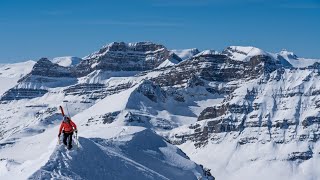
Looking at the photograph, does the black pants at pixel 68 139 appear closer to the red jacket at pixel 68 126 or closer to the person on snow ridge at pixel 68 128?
the person on snow ridge at pixel 68 128

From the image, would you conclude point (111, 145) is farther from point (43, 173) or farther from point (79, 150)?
point (43, 173)

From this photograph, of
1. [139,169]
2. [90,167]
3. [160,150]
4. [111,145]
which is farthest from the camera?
[160,150]

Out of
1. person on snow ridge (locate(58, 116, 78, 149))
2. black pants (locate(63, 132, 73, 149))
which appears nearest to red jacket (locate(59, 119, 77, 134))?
person on snow ridge (locate(58, 116, 78, 149))

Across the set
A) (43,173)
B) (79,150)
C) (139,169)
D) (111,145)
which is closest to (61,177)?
(43,173)

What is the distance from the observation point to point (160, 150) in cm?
7762

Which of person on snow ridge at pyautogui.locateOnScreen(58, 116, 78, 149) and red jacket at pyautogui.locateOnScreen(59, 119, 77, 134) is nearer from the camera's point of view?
person on snow ridge at pyautogui.locateOnScreen(58, 116, 78, 149)

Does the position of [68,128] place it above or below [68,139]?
above

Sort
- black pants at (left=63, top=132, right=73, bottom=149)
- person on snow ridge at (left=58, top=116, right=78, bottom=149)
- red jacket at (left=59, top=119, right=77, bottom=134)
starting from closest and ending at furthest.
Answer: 1. person on snow ridge at (left=58, top=116, right=78, bottom=149)
2. red jacket at (left=59, top=119, right=77, bottom=134)
3. black pants at (left=63, top=132, right=73, bottom=149)

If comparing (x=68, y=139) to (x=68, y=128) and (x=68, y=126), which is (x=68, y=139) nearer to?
(x=68, y=128)

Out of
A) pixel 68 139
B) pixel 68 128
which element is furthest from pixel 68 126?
pixel 68 139

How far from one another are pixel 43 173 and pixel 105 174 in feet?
17.2

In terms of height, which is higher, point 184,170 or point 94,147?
point 94,147

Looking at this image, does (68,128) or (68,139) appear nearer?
(68,128)

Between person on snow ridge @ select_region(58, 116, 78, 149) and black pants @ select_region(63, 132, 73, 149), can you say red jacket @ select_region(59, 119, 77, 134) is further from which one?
black pants @ select_region(63, 132, 73, 149)
